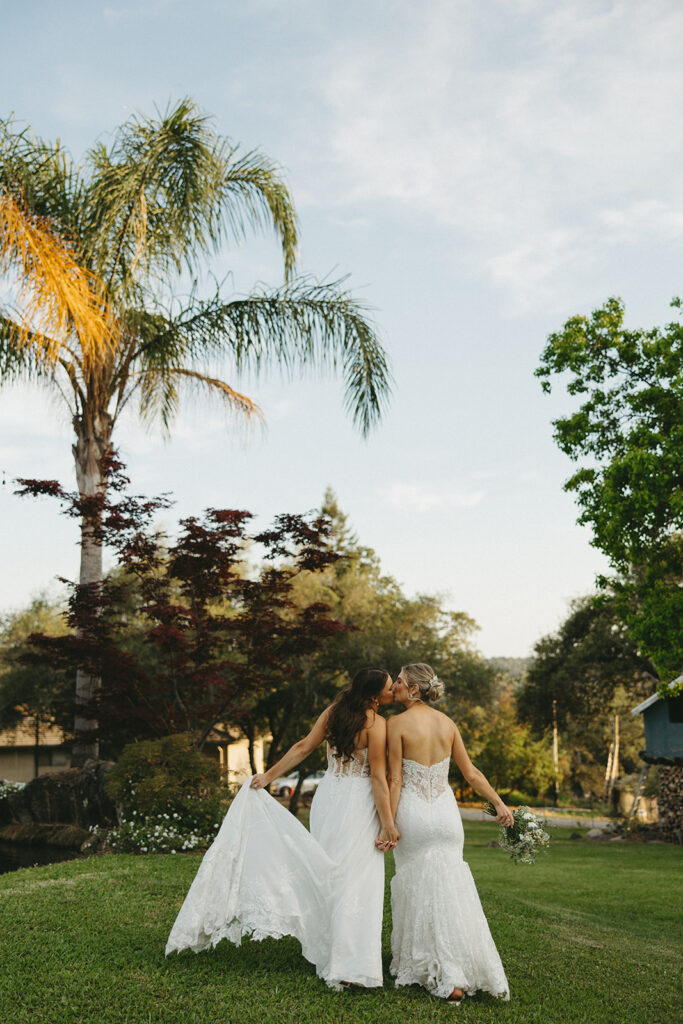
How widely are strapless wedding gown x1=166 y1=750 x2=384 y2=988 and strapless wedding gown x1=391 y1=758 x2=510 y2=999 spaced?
19 cm

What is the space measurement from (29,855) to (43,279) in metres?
8.90

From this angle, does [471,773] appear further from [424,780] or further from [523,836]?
[523,836]

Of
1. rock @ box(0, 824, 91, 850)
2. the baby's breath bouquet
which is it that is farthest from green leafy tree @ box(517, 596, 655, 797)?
the baby's breath bouquet

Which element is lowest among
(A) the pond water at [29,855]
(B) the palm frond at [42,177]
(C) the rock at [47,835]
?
(A) the pond water at [29,855]

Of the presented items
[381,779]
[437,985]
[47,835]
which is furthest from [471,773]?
[47,835]

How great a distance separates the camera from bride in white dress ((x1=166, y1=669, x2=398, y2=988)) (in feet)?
17.2

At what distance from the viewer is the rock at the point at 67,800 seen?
12797mm

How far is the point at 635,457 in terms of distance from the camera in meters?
14.5

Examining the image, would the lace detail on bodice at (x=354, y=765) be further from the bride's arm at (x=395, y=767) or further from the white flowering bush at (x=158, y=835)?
the white flowering bush at (x=158, y=835)

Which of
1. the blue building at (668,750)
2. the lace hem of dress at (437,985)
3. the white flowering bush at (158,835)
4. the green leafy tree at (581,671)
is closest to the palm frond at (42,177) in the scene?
the white flowering bush at (158,835)

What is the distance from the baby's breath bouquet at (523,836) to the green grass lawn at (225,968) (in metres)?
0.81

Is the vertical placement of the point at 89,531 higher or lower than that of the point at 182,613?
higher

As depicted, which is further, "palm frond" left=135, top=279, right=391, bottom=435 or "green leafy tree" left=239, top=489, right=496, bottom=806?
"green leafy tree" left=239, top=489, right=496, bottom=806

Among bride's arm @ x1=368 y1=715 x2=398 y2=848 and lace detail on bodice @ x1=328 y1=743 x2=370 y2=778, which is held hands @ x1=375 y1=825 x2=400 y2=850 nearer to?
bride's arm @ x1=368 y1=715 x2=398 y2=848
